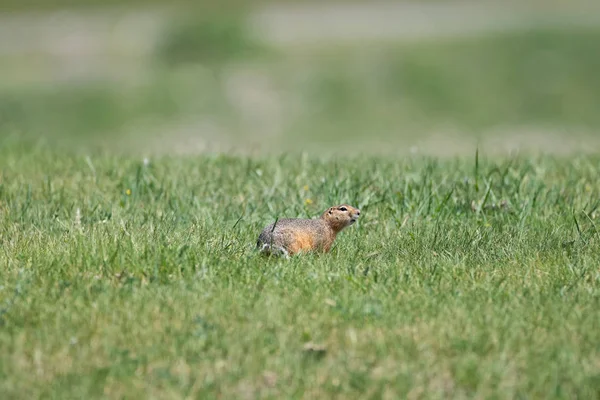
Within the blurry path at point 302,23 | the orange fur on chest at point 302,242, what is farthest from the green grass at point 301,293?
the blurry path at point 302,23

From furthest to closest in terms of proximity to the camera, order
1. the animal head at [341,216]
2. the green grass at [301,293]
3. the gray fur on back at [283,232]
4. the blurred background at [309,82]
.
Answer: the blurred background at [309,82], the animal head at [341,216], the gray fur on back at [283,232], the green grass at [301,293]

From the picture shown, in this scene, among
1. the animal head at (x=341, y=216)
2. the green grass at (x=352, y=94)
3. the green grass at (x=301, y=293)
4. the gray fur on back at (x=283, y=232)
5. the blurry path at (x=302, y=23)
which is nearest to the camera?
the green grass at (x=301, y=293)

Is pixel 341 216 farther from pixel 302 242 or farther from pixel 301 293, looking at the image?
pixel 301 293

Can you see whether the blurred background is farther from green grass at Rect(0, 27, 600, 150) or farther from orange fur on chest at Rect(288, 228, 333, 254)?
orange fur on chest at Rect(288, 228, 333, 254)

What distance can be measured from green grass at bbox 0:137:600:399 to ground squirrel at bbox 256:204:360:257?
0.11 m

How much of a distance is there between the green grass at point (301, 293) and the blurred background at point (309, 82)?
13.0m

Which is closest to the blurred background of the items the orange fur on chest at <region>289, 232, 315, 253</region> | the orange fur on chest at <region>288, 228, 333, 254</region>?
the orange fur on chest at <region>288, 228, 333, 254</region>

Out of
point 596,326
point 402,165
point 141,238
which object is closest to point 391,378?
point 596,326

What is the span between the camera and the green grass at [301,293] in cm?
438

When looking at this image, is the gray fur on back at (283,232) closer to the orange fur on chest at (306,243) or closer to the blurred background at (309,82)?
the orange fur on chest at (306,243)

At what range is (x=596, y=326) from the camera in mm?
4898

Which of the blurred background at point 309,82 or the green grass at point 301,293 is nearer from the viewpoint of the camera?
the green grass at point 301,293

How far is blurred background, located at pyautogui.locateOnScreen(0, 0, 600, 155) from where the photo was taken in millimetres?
24141

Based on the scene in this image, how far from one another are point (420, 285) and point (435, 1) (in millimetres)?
33046
